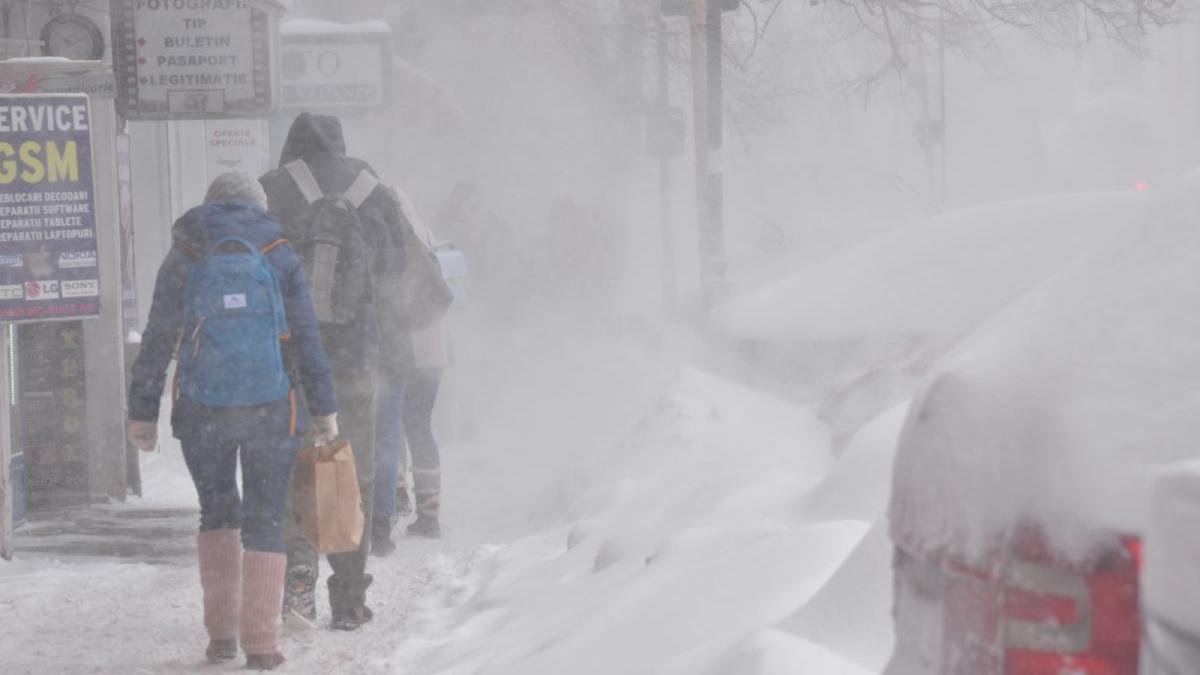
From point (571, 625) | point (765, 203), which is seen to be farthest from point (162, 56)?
point (765, 203)

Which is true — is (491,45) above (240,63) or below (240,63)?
above

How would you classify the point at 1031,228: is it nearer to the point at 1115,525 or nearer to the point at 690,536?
the point at 690,536

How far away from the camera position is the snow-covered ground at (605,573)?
3604 millimetres

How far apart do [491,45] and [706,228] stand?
46.9ft

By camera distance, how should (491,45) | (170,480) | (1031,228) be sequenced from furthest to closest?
(491,45) < (170,480) < (1031,228)

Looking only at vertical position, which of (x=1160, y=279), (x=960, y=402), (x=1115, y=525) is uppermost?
(x=1160, y=279)

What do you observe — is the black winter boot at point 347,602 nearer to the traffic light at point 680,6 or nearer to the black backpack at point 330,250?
the black backpack at point 330,250

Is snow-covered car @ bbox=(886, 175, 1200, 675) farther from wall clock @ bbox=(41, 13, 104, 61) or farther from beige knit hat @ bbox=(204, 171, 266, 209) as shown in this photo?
wall clock @ bbox=(41, 13, 104, 61)

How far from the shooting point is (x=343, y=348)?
6.14 meters

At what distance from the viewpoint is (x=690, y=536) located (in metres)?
5.20

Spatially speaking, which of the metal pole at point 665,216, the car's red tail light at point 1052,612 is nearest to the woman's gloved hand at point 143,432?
the car's red tail light at point 1052,612

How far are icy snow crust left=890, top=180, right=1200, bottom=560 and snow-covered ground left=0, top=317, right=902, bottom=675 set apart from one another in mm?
1170

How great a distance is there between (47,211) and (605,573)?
3832 millimetres

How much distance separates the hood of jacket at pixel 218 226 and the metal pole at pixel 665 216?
16.4m
